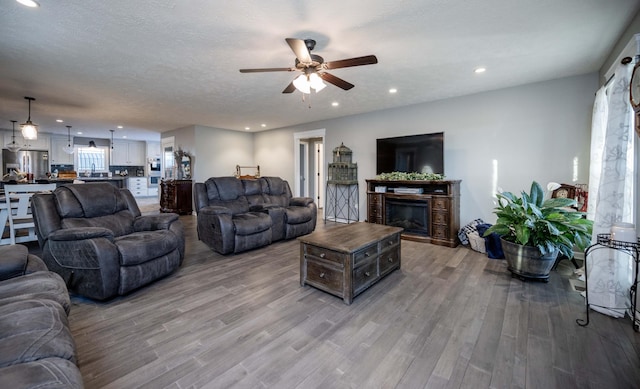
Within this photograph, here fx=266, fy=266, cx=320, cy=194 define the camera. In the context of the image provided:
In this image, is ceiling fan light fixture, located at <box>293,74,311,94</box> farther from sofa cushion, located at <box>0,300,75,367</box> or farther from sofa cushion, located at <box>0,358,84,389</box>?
sofa cushion, located at <box>0,358,84,389</box>

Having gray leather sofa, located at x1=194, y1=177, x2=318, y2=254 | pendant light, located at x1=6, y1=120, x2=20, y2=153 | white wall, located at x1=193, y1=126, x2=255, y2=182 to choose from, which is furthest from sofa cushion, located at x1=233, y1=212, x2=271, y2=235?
pendant light, located at x1=6, y1=120, x2=20, y2=153

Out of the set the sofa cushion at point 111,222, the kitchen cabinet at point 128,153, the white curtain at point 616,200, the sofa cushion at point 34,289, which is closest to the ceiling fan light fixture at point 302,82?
the sofa cushion at point 34,289

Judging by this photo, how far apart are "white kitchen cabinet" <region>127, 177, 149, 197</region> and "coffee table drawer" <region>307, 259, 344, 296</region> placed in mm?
10679

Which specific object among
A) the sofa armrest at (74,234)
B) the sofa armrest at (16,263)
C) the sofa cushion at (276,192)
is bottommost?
the sofa armrest at (16,263)

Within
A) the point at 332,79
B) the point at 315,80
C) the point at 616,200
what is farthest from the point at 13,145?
the point at 616,200

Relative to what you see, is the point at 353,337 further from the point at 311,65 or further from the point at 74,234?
the point at 74,234

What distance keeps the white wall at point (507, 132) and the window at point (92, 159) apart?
10.2 m

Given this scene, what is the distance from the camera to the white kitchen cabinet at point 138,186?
1049 centimetres

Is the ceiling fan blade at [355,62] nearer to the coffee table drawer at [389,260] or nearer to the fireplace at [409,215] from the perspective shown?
the coffee table drawer at [389,260]

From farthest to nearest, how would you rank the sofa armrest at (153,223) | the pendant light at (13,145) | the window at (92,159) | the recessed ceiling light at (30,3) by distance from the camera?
the window at (92,159) < the pendant light at (13,145) < the sofa armrest at (153,223) < the recessed ceiling light at (30,3)

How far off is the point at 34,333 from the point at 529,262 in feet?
12.5

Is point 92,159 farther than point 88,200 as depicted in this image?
Yes

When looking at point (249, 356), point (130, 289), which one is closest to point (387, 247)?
point (249, 356)

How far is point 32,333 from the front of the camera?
3.49ft
